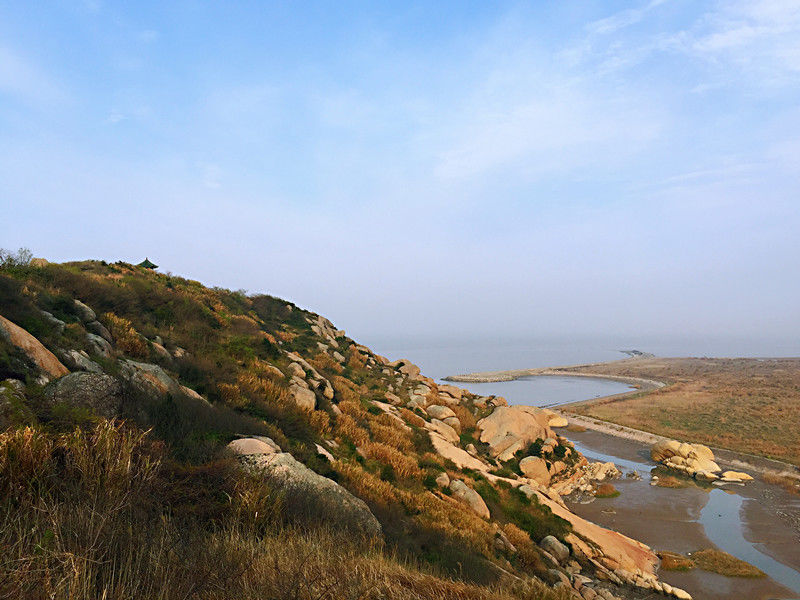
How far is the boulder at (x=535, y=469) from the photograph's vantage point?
23.1 metres

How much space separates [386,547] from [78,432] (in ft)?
16.2

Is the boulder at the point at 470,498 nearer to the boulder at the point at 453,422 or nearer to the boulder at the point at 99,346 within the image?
the boulder at the point at 453,422

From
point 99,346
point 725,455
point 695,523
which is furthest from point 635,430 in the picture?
point 99,346

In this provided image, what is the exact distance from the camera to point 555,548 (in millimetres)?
13602

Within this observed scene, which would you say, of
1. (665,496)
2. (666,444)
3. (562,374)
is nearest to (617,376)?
(562,374)

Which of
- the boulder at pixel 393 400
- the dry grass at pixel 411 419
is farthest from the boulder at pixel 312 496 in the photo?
the boulder at pixel 393 400

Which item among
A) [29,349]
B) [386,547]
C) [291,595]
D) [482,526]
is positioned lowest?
[482,526]

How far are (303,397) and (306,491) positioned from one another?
25.2 feet

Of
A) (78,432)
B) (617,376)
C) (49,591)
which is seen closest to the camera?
(49,591)

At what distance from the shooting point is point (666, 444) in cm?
3259

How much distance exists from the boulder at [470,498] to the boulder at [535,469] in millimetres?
10029

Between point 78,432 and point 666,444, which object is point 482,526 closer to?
point 78,432

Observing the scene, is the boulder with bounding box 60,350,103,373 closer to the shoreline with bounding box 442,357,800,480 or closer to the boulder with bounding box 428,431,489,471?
the boulder with bounding box 428,431,489,471

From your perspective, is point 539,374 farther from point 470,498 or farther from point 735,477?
point 470,498
